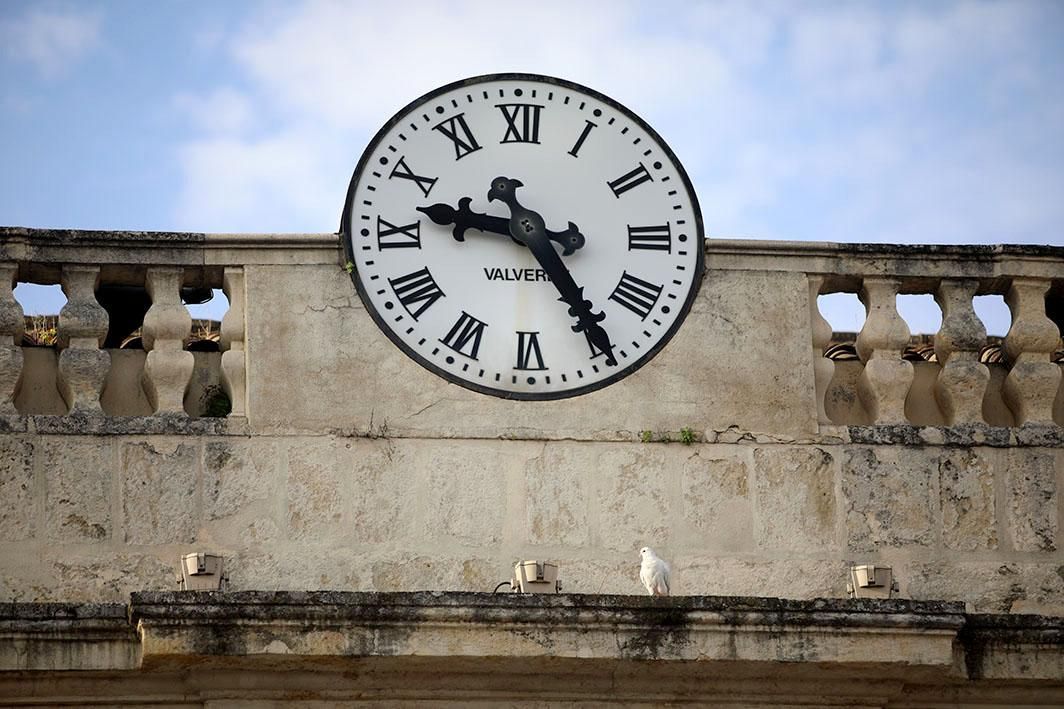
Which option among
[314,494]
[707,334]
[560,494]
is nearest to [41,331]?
[314,494]

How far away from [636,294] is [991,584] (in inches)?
72.9

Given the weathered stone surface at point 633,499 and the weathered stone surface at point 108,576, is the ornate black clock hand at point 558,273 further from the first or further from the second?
the weathered stone surface at point 108,576

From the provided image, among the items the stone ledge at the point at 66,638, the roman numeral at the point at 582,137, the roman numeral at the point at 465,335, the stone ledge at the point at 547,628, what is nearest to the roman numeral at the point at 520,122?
the roman numeral at the point at 582,137

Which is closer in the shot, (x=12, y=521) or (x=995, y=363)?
(x=12, y=521)

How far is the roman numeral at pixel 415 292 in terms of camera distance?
1245 centimetres

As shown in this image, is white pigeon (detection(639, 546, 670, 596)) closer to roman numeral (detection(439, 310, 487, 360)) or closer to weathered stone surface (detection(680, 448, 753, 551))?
weathered stone surface (detection(680, 448, 753, 551))

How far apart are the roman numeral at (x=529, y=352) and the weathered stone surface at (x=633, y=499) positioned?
18.0 inches

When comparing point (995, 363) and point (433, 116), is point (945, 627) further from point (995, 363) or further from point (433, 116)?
point (433, 116)

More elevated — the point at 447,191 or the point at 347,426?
the point at 447,191

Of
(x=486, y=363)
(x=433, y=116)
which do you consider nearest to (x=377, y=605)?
(x=486, y=363)

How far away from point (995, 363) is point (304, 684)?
10.9 ft

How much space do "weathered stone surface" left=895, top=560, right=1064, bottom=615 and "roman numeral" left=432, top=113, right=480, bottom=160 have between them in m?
2.46

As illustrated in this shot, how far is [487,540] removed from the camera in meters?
12.1

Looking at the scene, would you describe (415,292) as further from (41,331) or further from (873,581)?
(873,581)
